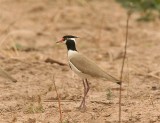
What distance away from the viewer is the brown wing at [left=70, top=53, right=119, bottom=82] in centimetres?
729

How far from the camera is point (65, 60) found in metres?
10.8

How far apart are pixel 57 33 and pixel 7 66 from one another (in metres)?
3.61

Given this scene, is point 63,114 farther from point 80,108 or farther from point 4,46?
point 4,46

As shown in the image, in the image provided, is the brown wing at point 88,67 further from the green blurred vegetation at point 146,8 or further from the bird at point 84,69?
the green blurred vegetation at point 146,8

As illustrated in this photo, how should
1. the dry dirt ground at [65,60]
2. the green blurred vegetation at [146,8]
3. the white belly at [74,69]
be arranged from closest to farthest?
1. the dry dirt ground at [65,60]
2. the white belly at [74,69]
3. the green blurred vegetation at [146,8]

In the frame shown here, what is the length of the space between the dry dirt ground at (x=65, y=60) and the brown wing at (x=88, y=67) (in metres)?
0.35

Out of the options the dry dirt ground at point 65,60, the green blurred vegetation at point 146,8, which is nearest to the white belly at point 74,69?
the dry dirt ground at point 65,60

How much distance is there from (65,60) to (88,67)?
3.45 m

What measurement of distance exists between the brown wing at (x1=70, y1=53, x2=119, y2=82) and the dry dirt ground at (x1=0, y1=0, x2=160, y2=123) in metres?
0.35

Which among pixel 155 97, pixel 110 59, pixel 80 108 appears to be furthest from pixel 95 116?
pixel 110 59

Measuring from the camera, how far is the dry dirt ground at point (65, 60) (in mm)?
7212

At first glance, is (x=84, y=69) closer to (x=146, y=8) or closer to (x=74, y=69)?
(x=74, y=69)

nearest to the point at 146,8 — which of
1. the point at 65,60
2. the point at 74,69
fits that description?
the point at 65,60

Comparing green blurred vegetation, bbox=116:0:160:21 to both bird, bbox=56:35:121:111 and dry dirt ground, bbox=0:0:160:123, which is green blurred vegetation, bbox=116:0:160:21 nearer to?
dry dirt ground, bbox=0:0:160:123
